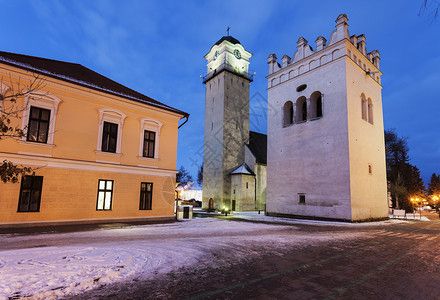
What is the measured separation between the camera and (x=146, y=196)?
655 inches

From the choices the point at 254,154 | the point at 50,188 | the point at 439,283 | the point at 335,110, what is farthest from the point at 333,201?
the point at 50,188

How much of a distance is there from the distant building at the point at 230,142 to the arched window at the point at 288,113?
A: 35.4ft

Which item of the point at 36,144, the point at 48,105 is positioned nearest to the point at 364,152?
the point at 48,105

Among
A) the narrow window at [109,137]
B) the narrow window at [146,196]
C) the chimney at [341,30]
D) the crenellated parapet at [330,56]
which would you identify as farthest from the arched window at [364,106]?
the narrow window at [109,137]

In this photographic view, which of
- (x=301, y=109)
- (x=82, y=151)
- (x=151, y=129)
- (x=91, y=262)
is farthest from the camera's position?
(x=301, y=109)

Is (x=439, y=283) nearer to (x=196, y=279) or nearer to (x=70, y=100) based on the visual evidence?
(x=196, y=279)

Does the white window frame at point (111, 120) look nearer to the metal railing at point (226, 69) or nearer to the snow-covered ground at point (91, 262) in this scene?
the snow-covered ground at point (91, 262)

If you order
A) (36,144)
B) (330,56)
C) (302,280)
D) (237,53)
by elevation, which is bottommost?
(302,280)

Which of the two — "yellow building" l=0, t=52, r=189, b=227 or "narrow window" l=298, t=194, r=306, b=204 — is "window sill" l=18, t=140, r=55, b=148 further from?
"narrow window" l=298, t=194, r=306, b=204

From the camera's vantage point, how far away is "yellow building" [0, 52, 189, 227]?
12406 mm

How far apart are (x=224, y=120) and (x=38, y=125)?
23970 millimetres

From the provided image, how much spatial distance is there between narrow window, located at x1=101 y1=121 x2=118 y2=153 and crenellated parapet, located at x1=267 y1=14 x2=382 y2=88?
17462 millimetres

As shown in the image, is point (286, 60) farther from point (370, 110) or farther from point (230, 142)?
point (230, 142)

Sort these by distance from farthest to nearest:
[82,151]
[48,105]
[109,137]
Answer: [109,137]
[82,151]
[48,105]
